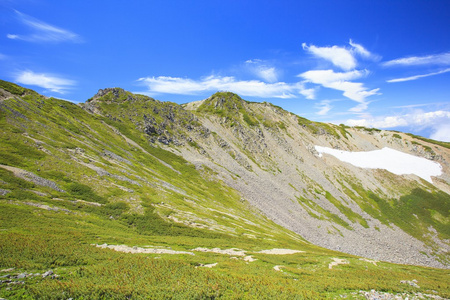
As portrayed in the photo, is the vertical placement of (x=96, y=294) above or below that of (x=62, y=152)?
below

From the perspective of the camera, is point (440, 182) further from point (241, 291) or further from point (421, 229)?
point (241, 291)

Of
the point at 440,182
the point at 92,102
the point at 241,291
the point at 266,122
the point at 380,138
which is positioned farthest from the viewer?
the point at 380,138

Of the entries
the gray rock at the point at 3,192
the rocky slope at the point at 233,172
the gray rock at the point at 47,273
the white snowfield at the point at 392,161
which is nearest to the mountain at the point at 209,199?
the gray rock at the point at 47,273

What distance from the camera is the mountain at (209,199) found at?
19.4 metres

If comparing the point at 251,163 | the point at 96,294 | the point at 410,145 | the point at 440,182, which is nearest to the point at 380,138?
the point at 410,145

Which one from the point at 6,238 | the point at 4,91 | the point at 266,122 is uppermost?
the point at 266,122

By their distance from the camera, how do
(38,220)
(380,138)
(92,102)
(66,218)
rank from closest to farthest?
(38,220) → (66,218) → (92,102) → (380,138)

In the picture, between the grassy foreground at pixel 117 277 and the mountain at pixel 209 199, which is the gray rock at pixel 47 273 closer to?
the grassy foreground at pixel 117 277

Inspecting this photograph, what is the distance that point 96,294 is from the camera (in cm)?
1320

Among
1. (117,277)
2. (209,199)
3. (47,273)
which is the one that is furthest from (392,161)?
(47,273)

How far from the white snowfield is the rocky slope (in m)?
6.22

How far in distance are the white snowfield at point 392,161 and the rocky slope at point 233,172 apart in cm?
622

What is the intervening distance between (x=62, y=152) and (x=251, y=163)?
94.1 metres

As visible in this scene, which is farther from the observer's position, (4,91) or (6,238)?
(4,91)
